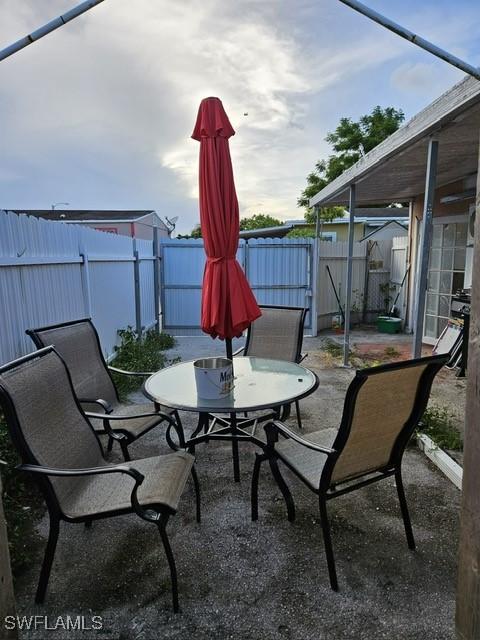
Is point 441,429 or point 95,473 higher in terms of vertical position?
point 95,473

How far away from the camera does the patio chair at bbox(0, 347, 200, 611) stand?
165cm

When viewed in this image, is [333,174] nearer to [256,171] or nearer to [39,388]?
[256,171]

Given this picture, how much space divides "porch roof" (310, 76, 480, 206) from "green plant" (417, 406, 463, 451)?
2312 millimetres

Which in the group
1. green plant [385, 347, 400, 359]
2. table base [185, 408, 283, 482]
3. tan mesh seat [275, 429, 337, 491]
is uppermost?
tan mesh seat [275, 429, 337, 491]

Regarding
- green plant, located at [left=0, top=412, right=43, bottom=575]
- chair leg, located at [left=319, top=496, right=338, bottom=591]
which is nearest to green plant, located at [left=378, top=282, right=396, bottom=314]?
chair leg, located at [left=319, top=496, right=338, bottom=591]

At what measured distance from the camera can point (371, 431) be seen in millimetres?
1795

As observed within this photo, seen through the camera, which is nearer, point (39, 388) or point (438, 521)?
point (39, 388)

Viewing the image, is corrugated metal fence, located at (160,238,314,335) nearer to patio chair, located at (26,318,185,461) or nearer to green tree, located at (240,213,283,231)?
patio chair, located at (26,318,185,461)

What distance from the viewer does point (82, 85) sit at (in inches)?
133

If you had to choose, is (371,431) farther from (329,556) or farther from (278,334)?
(278,334)

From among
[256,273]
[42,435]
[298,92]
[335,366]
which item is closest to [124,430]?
[42,435]

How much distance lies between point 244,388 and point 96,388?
1.22 meters

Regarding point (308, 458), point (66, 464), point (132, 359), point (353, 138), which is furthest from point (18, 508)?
point (353, 138)

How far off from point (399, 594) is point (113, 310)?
4.48 metres
